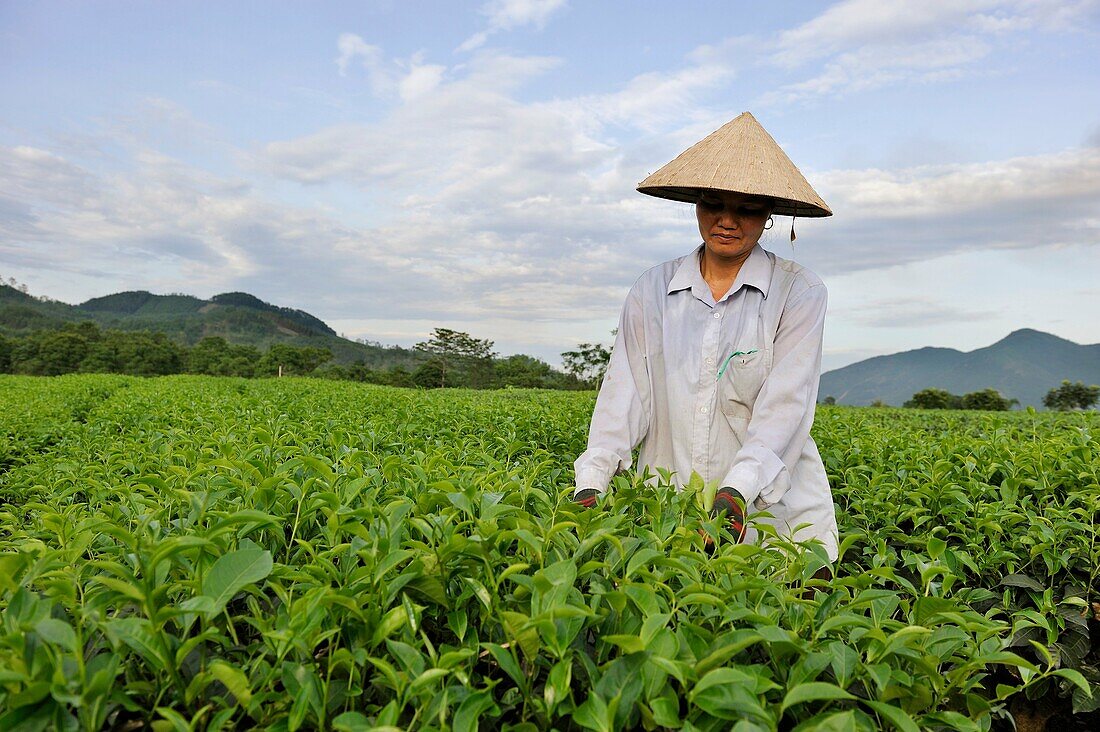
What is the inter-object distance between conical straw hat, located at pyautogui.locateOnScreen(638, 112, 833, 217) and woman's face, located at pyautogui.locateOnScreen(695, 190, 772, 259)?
80mm

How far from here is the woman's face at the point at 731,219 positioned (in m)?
2.69

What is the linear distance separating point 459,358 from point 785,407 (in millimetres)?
55427

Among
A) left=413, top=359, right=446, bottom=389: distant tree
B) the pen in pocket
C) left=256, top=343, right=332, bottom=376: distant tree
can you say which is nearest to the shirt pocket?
the pen in pocket

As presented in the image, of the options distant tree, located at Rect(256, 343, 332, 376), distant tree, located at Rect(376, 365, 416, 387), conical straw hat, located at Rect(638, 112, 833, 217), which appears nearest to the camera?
conical straw hat, located at Rect(638, 112, 833, 217)

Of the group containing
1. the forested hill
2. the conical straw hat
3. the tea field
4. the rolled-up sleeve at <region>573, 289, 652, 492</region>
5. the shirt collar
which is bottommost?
the tea field

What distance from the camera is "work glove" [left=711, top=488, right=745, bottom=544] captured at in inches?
73.5

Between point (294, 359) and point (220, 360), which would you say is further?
point (294, 359)

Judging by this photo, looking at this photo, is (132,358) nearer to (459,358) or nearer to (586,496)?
(459,358)

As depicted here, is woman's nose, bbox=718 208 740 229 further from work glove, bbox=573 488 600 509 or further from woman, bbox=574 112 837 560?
work glove, bbox=573 488 600 509

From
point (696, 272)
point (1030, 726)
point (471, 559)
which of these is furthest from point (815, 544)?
point (1030, 726)

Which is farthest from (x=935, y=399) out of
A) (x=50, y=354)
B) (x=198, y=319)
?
(x=198, y=319)

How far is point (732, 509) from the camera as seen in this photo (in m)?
2.02

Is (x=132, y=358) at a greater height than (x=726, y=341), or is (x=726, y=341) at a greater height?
(x=132, y=358)

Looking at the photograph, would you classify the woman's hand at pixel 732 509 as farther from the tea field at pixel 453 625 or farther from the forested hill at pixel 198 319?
the forested hill at pixel 198 319
